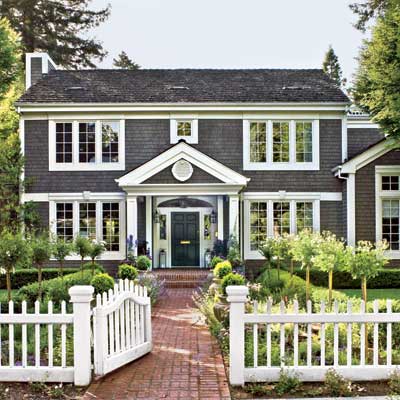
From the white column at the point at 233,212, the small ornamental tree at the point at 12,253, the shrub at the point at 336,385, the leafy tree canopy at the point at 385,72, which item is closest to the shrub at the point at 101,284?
the small ornamental tree at the point at 12,253

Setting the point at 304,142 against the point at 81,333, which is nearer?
the point at 81,333

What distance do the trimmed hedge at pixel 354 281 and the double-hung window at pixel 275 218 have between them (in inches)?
113

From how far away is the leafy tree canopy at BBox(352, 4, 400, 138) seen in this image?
1692cm

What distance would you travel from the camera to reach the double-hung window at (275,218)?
19812mm

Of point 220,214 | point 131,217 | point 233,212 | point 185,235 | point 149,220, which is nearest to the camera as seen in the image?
point 233,212

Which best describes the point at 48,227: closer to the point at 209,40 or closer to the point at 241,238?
the point at 241,238

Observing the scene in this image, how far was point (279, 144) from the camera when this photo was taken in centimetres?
2000

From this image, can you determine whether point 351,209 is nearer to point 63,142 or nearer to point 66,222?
point 66,222

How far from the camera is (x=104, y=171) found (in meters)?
19.8

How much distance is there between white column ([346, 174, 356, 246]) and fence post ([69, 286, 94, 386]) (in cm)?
1415

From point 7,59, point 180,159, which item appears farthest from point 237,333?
point 180,159

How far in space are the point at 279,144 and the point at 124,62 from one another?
29.3 metres

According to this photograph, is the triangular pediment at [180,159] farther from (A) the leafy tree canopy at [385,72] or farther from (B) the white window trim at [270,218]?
(A) the leafy tree canopy at [385,72]

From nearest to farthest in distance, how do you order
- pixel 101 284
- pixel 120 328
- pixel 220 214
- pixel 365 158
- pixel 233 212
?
1. pixel 120 328
2. pixel 101 284
3. pixel 233 212
4. pixel 365 158
5. pixel 220 214
